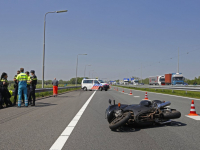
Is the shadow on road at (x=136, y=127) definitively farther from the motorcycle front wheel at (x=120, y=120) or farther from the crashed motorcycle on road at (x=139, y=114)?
the motorcycle front wheel at (x=120, y=120)

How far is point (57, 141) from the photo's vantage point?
5352 mm

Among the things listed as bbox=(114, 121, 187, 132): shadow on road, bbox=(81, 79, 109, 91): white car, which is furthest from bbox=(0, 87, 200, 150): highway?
bbox=(81, 79, 109, 91): white car

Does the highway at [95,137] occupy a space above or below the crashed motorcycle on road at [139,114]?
below

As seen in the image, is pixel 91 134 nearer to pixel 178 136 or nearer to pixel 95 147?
pixel 95 147

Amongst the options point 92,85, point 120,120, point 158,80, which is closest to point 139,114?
point 120,120

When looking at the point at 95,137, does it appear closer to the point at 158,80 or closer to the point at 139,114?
the point at 139,114

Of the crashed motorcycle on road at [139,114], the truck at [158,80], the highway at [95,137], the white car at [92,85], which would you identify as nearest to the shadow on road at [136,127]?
the highway at [95,137]

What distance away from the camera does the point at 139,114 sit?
6.40 metres

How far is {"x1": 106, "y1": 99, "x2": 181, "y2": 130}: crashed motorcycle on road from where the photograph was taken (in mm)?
6227

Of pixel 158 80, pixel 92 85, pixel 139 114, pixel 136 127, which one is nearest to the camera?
pixel 139 114

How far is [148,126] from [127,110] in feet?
3.26

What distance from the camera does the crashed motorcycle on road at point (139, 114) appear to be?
6.23 metres

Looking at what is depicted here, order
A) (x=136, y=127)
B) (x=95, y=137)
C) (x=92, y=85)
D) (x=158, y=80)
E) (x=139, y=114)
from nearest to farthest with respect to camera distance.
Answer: (x=95, y=137) → (x=139, y=114) → (x=136, y=127) → (x=92, y=85) → (x=158, y=80)

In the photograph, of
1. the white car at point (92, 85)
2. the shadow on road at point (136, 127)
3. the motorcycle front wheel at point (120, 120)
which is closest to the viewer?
the motorcycle front wheel at point (120, 120)
